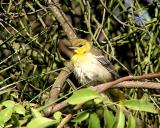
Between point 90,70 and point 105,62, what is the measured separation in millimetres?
128

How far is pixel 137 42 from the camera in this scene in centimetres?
285

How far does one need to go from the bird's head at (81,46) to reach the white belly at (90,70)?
0.06 metres

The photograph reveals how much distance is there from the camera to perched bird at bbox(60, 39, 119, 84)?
2.98 m

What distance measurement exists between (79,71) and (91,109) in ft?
6.91

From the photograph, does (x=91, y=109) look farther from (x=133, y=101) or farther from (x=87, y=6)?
(x=87, y=6)

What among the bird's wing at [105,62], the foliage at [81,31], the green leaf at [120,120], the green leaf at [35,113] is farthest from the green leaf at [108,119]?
the bird's wing at [105,62]

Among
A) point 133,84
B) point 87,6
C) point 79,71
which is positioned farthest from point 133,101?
point 79,71

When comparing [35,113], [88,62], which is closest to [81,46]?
[88,62]

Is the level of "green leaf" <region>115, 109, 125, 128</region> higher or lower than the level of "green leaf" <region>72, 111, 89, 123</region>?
lower

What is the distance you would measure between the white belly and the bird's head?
57mm

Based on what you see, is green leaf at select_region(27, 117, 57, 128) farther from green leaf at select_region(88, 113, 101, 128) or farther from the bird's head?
the bird's head

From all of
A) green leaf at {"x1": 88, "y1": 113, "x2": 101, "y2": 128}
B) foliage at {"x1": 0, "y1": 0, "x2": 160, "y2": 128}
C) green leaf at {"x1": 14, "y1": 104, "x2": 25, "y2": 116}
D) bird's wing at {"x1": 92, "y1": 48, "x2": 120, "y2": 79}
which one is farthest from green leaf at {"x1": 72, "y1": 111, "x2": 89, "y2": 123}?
bird's wing at {"x1": 92, "y1": 48, "x2": 120, "y2": 79}

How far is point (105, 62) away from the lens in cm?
307

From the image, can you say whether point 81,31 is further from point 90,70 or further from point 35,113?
point 35,113
